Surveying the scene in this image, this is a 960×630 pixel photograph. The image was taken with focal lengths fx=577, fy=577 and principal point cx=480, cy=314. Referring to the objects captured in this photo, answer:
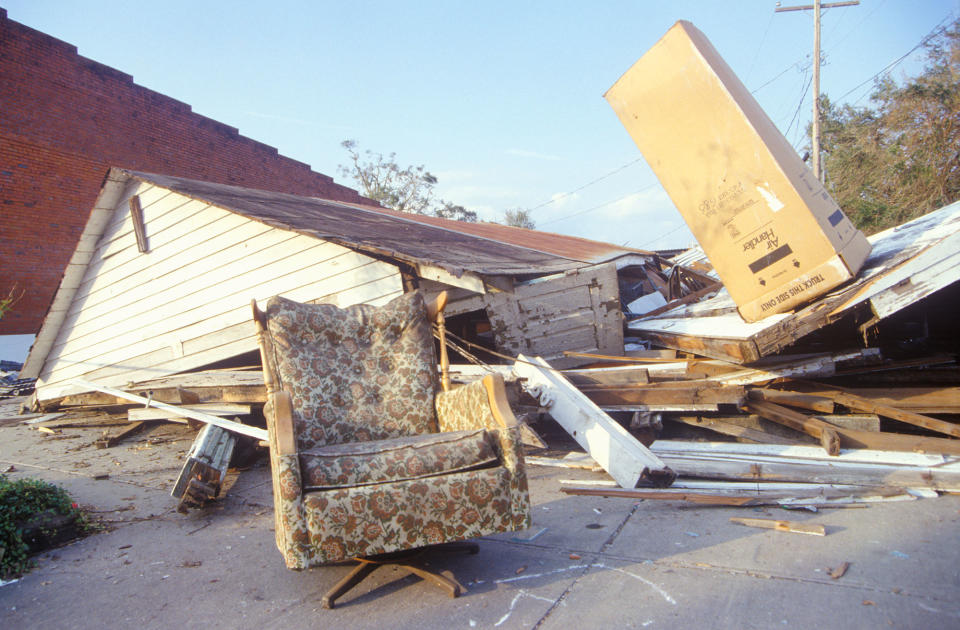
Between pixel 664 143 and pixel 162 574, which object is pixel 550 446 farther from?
pixel 162 574

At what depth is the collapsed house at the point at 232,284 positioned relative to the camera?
604 centimetres

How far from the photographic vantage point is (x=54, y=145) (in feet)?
40.9

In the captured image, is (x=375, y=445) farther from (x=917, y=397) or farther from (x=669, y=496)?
(x=917, y=397)

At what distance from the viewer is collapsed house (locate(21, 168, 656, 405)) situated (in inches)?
238

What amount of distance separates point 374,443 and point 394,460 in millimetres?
325

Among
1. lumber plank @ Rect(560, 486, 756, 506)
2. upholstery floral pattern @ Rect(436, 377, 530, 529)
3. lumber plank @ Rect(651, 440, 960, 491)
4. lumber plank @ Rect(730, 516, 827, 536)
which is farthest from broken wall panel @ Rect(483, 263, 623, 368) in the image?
lumber plank @ Rect(730, 516, 827, 536)

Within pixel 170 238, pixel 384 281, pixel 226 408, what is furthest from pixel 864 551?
pixel 170 238

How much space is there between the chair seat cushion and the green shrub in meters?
1.87

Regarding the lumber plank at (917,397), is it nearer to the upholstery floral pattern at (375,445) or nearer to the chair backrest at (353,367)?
the upholstery floral pattern at (375,445)

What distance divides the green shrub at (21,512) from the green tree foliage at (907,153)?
18308mm

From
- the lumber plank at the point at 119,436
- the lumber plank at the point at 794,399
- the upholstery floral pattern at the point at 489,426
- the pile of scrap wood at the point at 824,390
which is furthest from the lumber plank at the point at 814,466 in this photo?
the lumber plank at the point at 119,436

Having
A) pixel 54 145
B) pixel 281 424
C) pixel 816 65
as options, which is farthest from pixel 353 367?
pixel 816 65

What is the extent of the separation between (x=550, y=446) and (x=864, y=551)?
2979 millimetres

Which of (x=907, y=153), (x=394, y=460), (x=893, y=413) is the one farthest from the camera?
(x=907, y=153)
